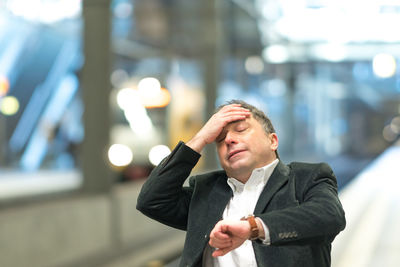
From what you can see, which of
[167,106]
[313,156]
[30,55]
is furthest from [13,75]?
[313,156]

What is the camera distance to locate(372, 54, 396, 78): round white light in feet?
96.6

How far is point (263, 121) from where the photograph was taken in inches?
94.4

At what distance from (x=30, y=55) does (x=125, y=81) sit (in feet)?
6.65

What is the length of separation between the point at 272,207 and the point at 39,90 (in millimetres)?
11704

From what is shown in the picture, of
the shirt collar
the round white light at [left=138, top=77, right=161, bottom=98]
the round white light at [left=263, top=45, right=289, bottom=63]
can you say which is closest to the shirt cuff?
the shirt collar

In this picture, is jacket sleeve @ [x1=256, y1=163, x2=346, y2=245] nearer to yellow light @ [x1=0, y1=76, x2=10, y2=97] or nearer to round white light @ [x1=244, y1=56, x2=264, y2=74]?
yellow light @ [x1=0, y1=76, x2=10, y2=97]

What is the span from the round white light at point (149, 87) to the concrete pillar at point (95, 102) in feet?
18.9

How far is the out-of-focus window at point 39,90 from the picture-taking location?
1199 centimetres

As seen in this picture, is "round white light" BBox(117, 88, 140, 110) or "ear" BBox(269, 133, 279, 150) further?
"round white light" BBox(117, 88, 140, 110)

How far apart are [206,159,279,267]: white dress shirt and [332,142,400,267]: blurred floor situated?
224 centimetres

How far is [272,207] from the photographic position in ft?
7.31

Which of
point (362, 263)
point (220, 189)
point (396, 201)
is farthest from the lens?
point (396, 201)

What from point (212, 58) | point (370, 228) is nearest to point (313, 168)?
point (370, 228)

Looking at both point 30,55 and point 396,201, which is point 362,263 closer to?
point 396,201
